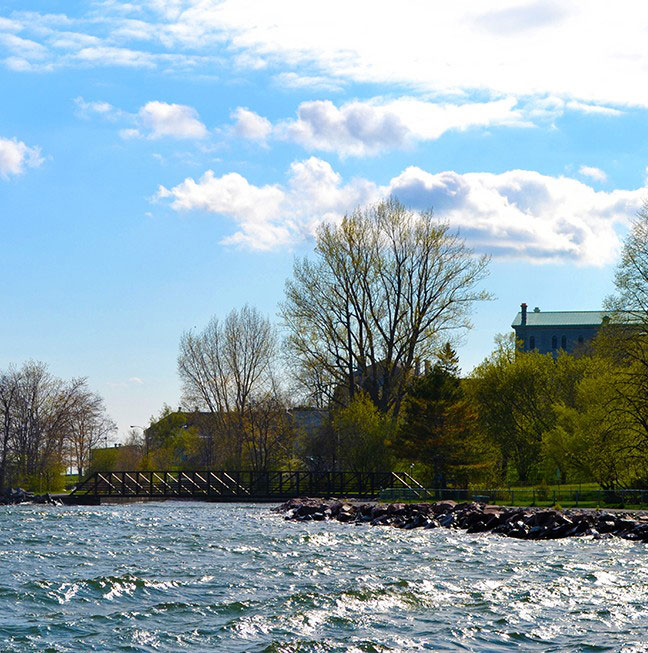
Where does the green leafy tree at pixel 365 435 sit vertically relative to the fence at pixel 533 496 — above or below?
above

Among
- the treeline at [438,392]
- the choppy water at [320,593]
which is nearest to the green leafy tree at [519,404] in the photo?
the treeline at [438,392]

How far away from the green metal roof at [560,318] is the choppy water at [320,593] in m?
115

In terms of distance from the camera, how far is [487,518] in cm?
3997

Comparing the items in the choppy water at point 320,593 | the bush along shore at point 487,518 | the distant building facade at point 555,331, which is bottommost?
the choppy water at point 320,593

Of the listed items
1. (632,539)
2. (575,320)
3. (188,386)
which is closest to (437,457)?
(632,539)

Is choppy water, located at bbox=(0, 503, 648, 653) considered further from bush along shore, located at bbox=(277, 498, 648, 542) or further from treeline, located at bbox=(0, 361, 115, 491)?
treeline, located at bbox=(0, 361, 115, 491)

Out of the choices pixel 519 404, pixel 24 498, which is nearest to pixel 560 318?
pixel 519 404

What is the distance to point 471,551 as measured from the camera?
30.8 metres

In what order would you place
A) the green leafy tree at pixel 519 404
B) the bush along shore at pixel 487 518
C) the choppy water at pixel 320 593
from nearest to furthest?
1. the choppy water at pixel 320 593
2. the bush along shore at pixel 487 518
3. the green leafy tree at pixel 519 404

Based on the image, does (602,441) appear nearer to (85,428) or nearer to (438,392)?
(438,392)

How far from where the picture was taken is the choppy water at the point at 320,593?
16766 millimetres

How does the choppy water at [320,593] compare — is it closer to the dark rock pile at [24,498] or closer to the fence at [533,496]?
the fence at [533,496]

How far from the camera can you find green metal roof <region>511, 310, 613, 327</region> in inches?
5837

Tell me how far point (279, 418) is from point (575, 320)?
254 feet
